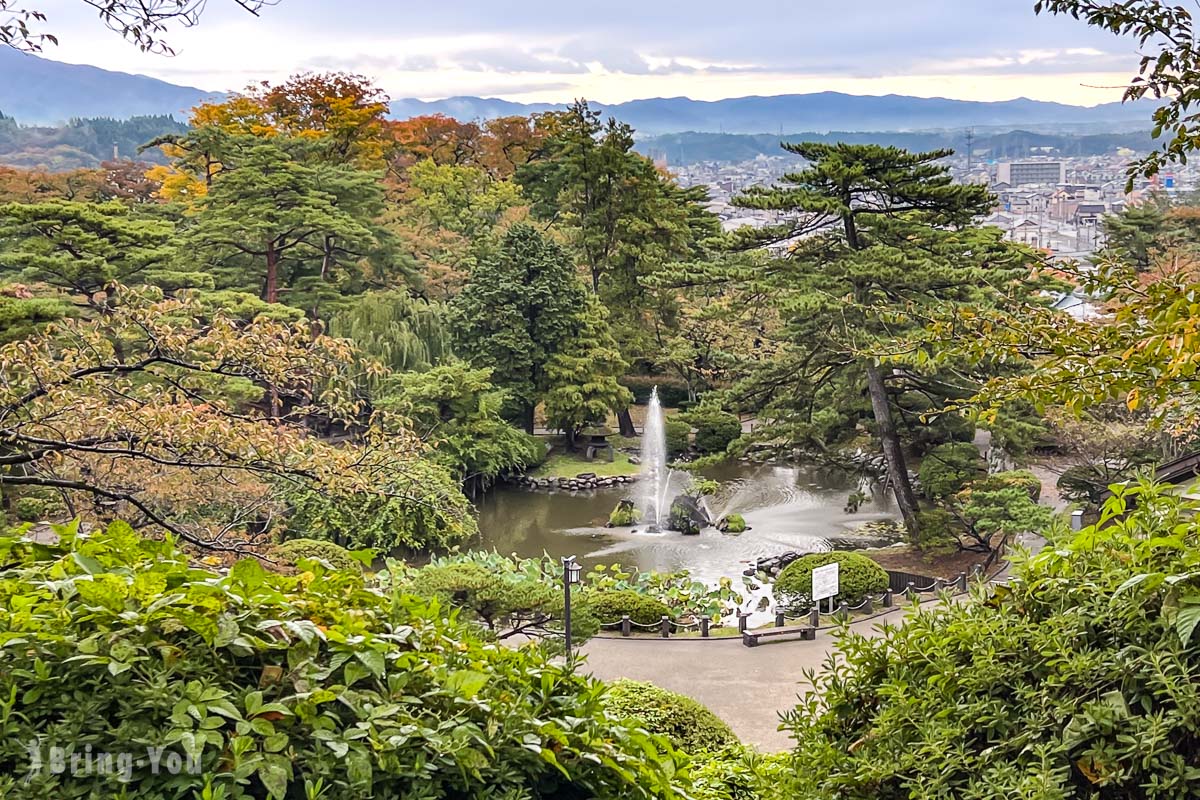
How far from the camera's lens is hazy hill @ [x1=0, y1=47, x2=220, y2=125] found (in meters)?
61.2

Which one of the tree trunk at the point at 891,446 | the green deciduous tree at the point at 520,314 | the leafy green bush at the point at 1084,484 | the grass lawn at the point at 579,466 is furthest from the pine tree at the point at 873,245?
the green deciduous tree at the point at 520,314

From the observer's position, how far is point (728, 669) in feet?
34.1

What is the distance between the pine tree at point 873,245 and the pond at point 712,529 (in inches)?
79.9

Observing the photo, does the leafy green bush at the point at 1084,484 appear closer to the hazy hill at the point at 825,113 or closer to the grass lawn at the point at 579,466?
the grass lawn at the point at 579,466

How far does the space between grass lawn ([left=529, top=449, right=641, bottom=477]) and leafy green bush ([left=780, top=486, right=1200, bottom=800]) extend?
17.7 metres

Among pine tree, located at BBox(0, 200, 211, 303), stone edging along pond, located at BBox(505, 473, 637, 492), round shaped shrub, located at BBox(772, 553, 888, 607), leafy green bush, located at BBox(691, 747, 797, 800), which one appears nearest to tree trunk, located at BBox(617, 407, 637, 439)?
stone edging along pond, located at BBox(505, 473, 637, 492)

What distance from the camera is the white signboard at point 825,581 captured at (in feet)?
37.8

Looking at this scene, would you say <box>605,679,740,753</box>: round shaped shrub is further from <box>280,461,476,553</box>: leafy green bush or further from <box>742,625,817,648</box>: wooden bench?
<box>280,461,476,553</box>: leafy green bush

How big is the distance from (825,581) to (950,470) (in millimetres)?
4314

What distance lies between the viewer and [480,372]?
58.3ft

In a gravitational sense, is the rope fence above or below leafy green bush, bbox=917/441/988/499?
below

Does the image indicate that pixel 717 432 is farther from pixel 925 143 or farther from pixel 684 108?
pixel 684 108

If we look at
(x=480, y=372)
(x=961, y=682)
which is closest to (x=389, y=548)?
(x=480, y=372)

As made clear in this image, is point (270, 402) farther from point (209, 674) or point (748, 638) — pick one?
point (209, 674)
